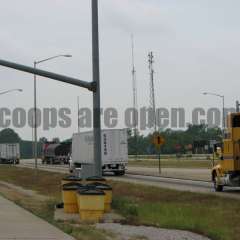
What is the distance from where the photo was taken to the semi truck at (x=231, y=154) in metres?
32.1

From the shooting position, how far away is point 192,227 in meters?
17.2

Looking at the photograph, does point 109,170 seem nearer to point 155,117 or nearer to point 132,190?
point 132,190

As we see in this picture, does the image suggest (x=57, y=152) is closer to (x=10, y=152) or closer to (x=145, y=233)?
(x=10, y=152)

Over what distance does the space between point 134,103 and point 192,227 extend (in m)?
93.7

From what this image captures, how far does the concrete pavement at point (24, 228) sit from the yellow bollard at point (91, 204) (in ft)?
3.58

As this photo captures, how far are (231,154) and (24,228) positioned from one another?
16907mm

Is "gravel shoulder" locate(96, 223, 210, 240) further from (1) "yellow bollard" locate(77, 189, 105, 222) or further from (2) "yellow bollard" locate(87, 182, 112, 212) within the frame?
(2) "yellow bollard" locate(87, 182, 112, 212)

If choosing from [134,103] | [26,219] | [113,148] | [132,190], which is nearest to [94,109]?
[26,219]

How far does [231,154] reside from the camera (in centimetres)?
3241

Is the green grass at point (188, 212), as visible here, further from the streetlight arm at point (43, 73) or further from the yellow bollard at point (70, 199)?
the streetlight arm at point (43, 73)

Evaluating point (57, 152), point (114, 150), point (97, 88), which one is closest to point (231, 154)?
point (97, 88)

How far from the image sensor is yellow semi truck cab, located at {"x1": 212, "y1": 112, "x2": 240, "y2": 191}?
32.1m

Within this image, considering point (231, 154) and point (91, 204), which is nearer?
point (91, 204)

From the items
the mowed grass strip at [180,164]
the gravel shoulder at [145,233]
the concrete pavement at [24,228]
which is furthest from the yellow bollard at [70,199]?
the mowed grass strip at [180,164]
